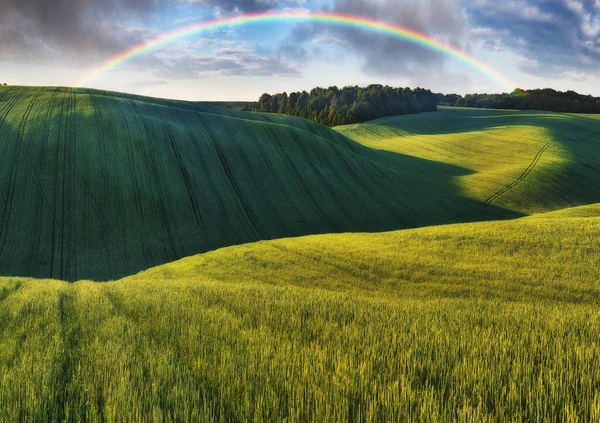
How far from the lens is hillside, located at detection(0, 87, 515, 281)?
34500 millimetres

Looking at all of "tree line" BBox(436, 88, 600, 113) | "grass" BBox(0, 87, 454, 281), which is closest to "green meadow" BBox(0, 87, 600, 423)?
"grass" BBox(0, 87, 454, 281)

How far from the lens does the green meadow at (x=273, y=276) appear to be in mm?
3980

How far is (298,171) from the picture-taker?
180 feet

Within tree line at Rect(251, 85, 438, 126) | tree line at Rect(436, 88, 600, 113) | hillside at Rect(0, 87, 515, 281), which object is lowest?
hillside at Rect(0, 87, 515, 281)

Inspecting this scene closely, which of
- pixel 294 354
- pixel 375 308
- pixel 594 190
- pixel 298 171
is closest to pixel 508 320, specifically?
pixel 375 308

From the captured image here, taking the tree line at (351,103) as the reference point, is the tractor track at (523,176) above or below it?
below

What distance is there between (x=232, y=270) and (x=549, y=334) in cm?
1775

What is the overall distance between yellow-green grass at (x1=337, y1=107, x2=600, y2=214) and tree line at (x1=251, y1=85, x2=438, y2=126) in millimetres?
12277

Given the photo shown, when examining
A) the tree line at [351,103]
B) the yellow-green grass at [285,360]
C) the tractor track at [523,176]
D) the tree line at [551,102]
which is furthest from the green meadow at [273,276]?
the tree line at [551,102]

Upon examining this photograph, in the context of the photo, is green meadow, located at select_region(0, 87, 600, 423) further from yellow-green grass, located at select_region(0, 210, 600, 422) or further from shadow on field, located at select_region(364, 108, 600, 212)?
shadow on field, located at select_region(364, 108, 600, 212)

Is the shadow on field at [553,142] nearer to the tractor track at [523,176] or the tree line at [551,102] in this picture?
the tractor track at [523,176]

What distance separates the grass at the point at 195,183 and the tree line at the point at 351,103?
53.0 meters

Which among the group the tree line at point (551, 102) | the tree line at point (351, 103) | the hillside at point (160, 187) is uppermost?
the tree line at point (551, 102)

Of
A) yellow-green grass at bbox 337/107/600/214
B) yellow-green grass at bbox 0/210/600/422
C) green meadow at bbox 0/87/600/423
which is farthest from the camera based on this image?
yellow-green grass at bbox 337/107/600/214
